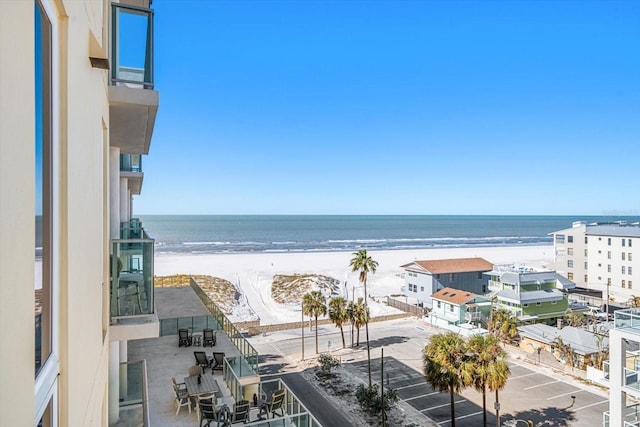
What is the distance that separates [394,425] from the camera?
67.4 feet

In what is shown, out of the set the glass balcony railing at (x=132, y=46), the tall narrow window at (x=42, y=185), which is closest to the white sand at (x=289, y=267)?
the glass balcony railing at (x=132, y=46)

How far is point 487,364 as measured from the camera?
55.7 ft

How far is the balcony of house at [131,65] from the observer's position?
263 inches

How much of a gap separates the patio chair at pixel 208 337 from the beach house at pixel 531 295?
30505 millimetres

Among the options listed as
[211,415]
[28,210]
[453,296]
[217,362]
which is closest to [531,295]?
[453,296]

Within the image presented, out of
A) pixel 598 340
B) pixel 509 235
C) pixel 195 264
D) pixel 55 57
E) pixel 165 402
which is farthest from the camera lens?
pixel 509 235

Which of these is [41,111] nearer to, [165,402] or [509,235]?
[165,402]

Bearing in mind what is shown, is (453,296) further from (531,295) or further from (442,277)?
(531,295)

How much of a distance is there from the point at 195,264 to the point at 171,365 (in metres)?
58.2

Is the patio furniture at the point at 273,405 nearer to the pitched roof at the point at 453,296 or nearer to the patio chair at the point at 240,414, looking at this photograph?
the patio chair at the point at 240,414

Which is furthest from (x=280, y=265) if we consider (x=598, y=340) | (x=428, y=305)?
(x=598, y=340)

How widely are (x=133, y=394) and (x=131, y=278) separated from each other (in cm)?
472

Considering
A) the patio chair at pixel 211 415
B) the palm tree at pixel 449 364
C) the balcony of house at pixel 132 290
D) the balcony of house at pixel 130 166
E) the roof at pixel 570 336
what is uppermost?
the balcony of house at pixel 130 166

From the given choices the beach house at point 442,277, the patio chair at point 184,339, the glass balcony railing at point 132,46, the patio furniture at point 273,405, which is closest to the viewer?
the glass balcony railing at point 132,46
